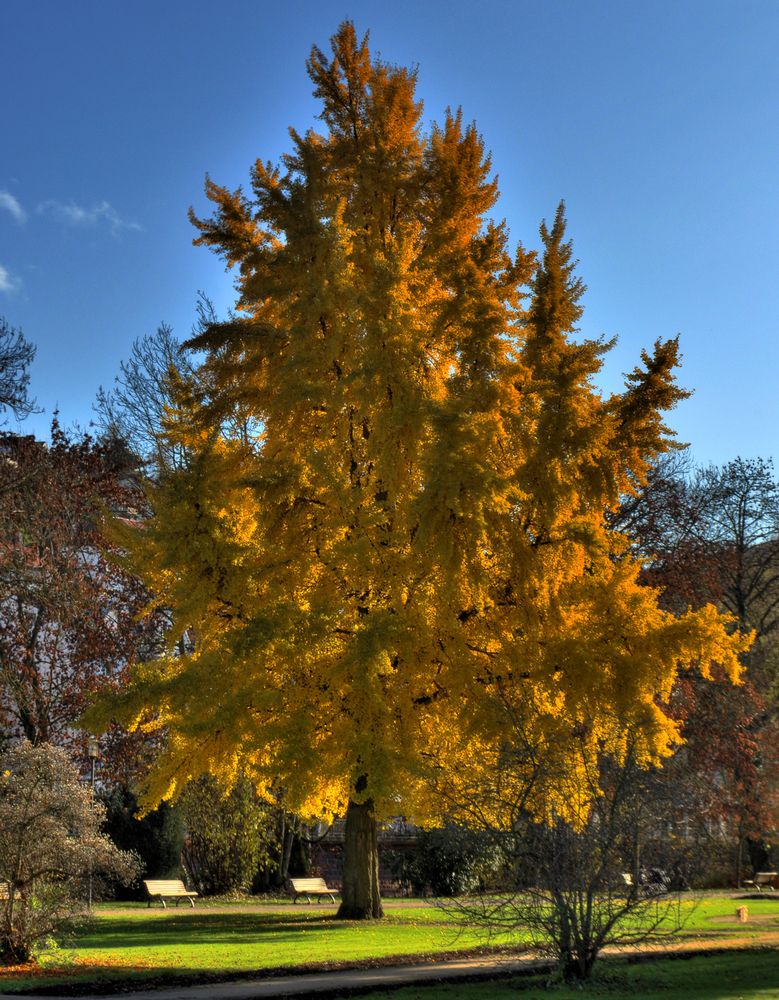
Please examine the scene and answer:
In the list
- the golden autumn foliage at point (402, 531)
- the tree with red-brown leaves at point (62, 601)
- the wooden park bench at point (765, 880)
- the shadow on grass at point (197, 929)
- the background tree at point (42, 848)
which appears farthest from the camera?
the wooden park bench at point (765, 880)

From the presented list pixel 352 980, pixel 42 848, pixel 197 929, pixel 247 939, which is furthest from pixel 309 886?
pixel 352 980

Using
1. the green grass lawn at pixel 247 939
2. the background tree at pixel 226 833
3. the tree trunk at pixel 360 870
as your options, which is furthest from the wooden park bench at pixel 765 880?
the tree trunk at pixel 360 870

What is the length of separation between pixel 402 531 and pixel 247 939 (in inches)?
260

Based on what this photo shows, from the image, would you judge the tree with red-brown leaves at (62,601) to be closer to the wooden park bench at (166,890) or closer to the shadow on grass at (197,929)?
the wooden park bench at (166,890)

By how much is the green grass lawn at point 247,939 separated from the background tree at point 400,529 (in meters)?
1.98

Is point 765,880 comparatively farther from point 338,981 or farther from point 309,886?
point 338,981

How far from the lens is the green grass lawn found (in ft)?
40.7

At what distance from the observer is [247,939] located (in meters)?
15.5

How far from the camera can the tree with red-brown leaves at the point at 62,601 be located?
23.0 meters

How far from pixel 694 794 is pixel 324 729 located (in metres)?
5.23

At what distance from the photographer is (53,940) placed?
13094 mm

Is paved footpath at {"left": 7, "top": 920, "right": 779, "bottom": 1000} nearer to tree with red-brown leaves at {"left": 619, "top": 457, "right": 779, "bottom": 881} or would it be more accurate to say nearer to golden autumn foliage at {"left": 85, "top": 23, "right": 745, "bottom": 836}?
golden autumn foliage at {"left": 85, "top": 23, "right": 745, "bottom": 836}

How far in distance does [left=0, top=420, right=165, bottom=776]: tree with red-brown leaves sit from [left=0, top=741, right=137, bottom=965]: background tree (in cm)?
878

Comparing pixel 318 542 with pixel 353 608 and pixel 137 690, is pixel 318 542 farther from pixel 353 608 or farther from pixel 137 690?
pixel 137 690
